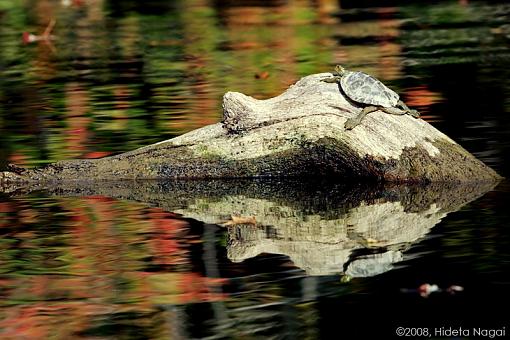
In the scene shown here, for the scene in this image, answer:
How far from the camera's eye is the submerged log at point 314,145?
28.9 ft

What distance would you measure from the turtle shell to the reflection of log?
0.59 meters

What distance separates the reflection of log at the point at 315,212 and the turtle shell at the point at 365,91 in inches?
23.2

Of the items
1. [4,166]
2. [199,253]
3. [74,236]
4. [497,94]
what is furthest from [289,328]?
[497,94]

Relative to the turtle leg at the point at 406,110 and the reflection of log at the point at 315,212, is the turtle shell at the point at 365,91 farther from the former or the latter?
the reflection of log at the point at 315,212

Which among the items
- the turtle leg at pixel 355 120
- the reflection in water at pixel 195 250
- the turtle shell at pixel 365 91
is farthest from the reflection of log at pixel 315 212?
the turtle shell at pixel 365 91

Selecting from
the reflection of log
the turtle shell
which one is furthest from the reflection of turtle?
the reflection of log

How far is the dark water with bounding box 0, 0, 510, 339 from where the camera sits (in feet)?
20.5

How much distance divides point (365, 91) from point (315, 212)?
930mm

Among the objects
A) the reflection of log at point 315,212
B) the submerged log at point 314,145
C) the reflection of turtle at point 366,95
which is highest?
the reflection of turtle at point 366,95

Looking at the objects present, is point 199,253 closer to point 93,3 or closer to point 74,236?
point 74,236

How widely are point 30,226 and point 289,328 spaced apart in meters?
2.85

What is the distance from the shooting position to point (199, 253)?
7.52 m

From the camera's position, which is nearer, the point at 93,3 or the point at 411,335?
the point at 411,335

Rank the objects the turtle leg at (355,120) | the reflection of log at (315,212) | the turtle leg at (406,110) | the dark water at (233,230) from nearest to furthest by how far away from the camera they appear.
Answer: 1. the dark water at (233,230)
2. the reflection of log at (315,212)
3. the turtle leg at (355,120)
4. the turtle leg at (406,110)
